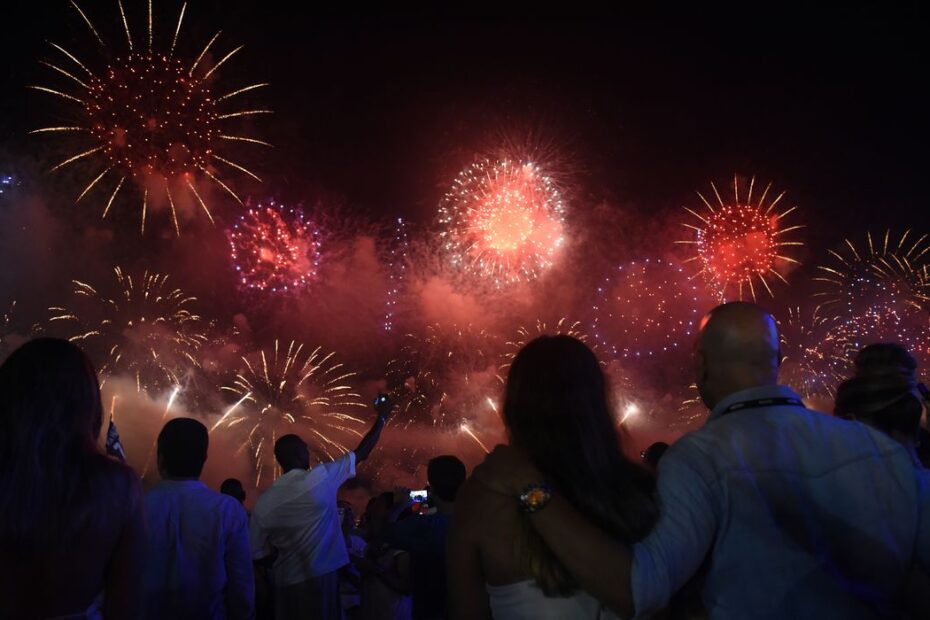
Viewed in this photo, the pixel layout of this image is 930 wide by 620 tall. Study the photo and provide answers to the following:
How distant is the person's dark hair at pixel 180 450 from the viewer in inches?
166

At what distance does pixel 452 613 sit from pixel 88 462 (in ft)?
4.50

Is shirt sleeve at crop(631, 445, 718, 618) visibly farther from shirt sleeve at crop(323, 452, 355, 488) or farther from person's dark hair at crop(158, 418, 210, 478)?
shirt sleeve at crop(323, 452, 355, 488)

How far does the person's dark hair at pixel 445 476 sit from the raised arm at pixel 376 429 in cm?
120

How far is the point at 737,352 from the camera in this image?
247 cm

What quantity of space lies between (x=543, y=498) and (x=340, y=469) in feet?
12.3

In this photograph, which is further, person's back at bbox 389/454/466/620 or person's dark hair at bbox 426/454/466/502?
person's dark hair at bbox 426/454/466/502

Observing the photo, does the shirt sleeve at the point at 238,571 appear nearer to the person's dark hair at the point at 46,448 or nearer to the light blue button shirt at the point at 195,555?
the light blue button shirt at the point at 195,555

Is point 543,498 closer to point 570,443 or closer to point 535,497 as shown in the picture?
point 535,497

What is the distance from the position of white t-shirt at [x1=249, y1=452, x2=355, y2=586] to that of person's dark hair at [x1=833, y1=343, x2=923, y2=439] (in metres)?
3.70

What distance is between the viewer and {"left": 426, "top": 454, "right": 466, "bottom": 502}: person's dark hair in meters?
4.78

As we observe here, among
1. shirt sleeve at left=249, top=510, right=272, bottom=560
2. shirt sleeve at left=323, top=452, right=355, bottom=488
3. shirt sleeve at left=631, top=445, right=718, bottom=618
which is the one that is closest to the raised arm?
shirt sleeve at left=323, top=452, right=355, bottom=488

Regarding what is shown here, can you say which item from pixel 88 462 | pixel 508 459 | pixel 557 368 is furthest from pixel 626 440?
pixel 88 462

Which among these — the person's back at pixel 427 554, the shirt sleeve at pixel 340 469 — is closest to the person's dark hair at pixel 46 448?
the person's back at pixel 427 554

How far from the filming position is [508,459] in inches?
91.7
